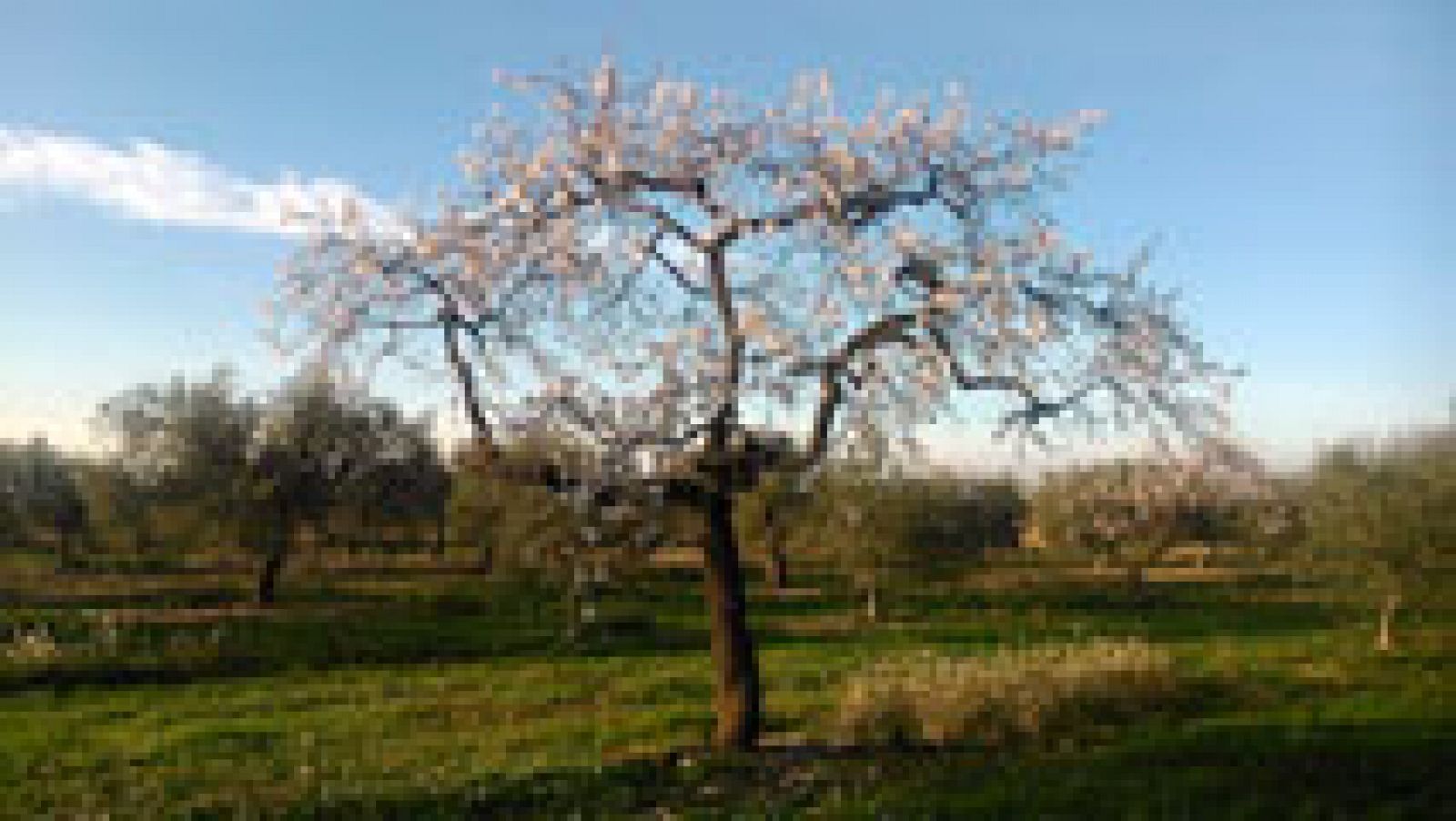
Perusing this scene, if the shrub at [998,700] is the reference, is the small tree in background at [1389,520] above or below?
above

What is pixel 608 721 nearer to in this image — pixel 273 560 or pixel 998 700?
pixel 998 700

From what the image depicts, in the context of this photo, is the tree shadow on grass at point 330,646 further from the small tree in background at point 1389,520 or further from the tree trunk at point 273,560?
the small tree in background at point 1389,520

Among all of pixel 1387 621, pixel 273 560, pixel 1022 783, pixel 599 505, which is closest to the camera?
pixel 1022 783

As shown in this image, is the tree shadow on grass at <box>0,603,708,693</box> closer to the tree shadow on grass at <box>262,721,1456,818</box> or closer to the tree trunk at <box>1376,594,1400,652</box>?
the tree shadow on grass at <box>262,721,1456,818</box>

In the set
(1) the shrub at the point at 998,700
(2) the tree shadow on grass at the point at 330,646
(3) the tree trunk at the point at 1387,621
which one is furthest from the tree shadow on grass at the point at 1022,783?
(3) the tree trunk at the point at 1387,621

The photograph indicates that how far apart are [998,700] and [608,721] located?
8.28 m

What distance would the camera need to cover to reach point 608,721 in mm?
25156

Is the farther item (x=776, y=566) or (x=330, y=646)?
(x=776, y=566)

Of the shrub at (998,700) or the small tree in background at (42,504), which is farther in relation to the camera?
the small tree in background at (42,504)

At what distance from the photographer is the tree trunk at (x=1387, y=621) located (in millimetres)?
39772

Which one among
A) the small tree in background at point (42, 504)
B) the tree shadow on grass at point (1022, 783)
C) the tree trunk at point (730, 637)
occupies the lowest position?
the tree shadow on grass at point (1022, 783)

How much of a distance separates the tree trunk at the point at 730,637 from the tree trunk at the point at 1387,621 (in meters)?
27.0

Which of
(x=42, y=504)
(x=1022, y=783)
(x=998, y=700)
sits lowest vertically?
(x=1022, y=783)

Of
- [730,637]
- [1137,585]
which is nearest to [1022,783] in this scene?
[730,637]
